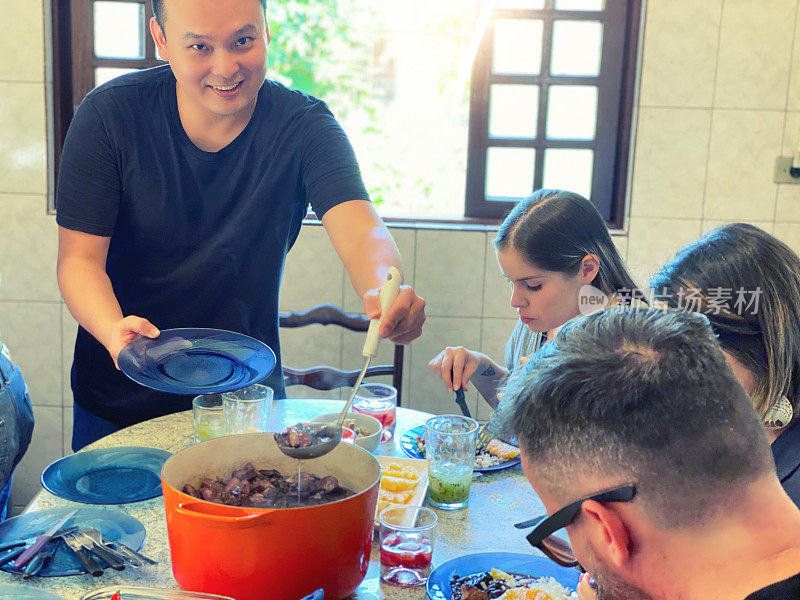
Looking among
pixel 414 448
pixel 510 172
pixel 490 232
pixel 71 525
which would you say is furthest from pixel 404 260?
pixel 71 525

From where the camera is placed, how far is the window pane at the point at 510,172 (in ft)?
10.8

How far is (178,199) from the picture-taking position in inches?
70.2

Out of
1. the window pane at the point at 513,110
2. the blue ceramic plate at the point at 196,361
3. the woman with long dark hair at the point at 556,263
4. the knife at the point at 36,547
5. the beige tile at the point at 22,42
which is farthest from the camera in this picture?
the window pane at the point at 513,110

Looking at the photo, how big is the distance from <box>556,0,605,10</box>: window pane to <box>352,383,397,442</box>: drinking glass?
6.75 ft

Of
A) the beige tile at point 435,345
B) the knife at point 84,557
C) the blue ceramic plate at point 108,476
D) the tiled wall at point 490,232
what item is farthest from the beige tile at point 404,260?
the knife at point 84,557

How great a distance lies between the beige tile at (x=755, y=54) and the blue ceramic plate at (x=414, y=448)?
2082mm

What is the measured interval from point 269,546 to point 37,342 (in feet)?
8.07

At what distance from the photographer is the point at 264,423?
164cm

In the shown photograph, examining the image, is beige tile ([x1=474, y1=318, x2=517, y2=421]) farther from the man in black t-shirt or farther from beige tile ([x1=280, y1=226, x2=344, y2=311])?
the man in black t-shirt

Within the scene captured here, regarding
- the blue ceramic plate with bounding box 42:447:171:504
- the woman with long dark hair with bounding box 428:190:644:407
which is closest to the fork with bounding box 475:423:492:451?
the woman with long dark hair with bounding box 428:190:644:407

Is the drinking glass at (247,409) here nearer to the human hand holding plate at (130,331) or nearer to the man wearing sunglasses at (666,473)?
the human hand holding plate at (130,331)

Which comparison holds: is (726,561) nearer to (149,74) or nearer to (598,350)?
(598,350)

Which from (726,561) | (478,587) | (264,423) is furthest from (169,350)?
(726,561)

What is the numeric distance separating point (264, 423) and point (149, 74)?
0.90 metres
